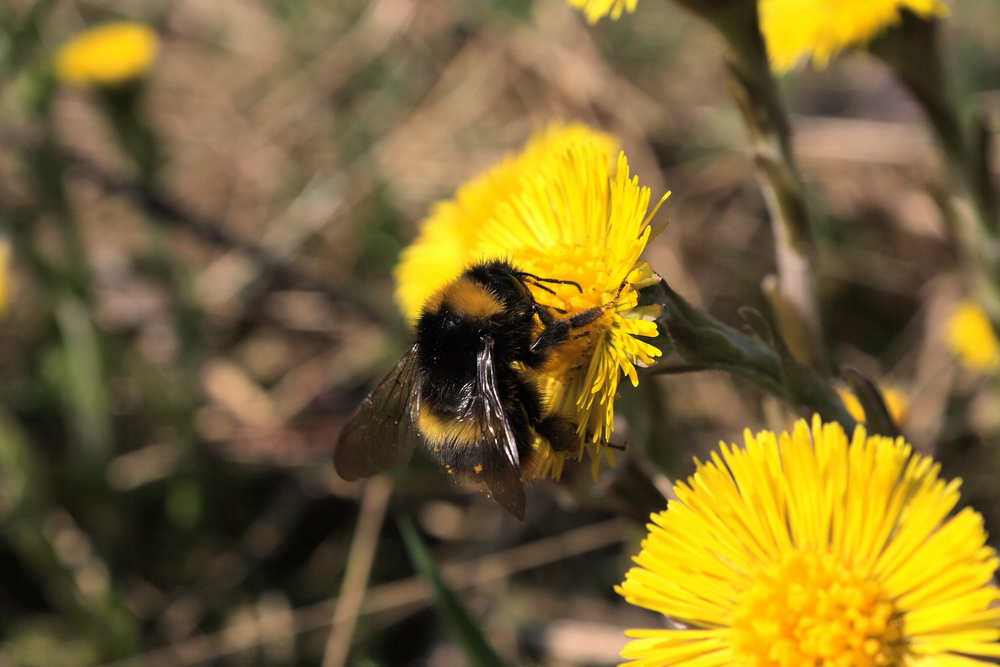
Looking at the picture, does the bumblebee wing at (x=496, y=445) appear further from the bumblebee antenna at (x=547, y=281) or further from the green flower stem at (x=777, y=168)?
the green flower stem at (x=777, y=168)

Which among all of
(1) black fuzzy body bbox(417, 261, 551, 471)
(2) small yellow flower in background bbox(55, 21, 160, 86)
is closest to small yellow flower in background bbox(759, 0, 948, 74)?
(1) black fuzzy body bbox(417, 261, 551, 471)

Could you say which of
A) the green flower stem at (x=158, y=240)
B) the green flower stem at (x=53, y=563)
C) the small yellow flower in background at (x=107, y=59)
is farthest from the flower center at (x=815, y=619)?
the small yellow flower in background at (x=107, y=59)

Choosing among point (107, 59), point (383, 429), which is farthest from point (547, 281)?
point (107, 59)

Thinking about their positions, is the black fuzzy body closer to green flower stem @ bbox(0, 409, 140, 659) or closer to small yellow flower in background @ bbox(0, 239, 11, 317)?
green flower stem @ bbox(0, 409, 140, 659)

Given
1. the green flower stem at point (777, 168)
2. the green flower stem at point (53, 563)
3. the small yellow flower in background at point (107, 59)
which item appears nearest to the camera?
the green flower stem at point (777, 168)

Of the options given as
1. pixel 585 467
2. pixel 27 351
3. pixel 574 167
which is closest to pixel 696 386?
pixel 585 467

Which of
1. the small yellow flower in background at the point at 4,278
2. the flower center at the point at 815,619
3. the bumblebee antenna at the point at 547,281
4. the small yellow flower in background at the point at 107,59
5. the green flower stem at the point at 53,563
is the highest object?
the small yellow flower in background at the point at 107,59

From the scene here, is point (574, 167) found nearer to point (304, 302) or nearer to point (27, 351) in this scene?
point (304, 302)
